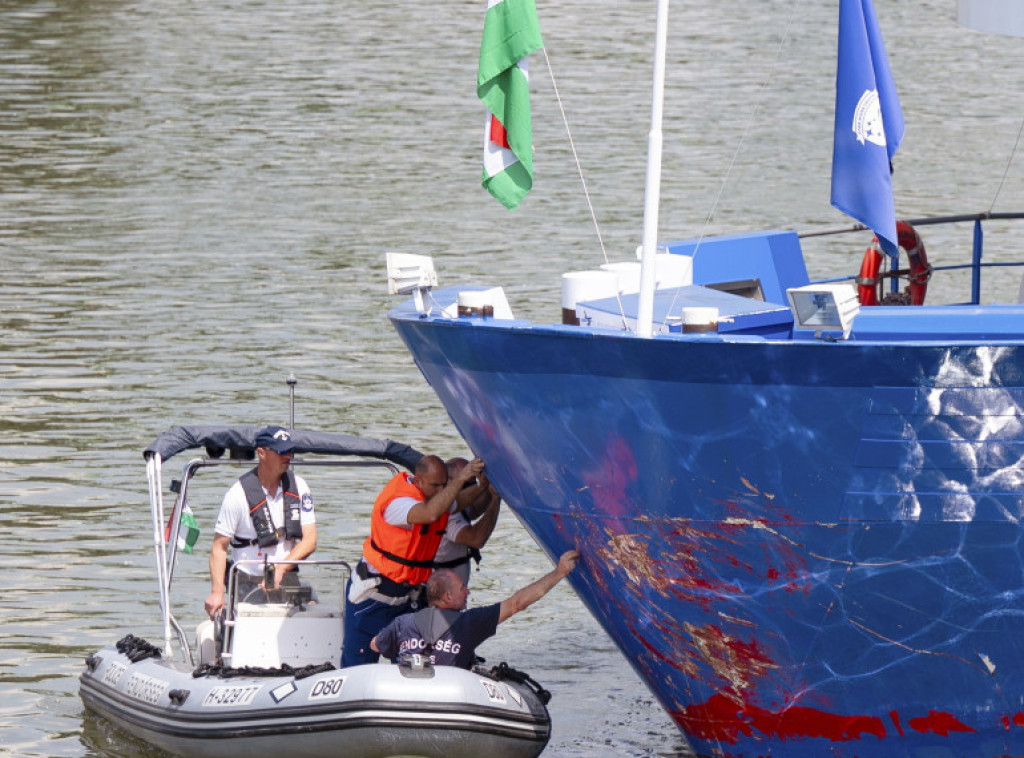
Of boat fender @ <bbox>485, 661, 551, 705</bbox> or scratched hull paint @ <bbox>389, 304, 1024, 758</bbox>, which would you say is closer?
scratched hull paint @ <bbox>389, 304, 1024, 758</bbox>

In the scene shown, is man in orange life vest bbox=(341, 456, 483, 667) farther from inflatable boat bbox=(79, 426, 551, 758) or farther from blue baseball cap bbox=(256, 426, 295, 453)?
blue baseball cap bbox=(256, 426, 295, 453)

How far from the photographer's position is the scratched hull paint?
8781mm

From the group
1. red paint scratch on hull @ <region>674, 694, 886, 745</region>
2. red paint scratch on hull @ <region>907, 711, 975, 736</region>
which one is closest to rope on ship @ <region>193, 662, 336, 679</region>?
red paint scratch on hull @ <region>674, 694, 886, 745</region>

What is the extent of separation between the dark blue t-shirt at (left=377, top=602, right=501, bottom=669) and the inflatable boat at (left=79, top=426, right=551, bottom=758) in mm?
171

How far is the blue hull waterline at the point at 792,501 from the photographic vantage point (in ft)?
28.8

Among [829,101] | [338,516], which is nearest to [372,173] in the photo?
[829,101]

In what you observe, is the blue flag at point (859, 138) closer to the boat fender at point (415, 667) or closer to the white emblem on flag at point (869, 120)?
the white emblem on flag at point (869, 120)

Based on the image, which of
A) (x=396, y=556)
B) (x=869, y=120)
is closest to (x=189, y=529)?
(x=396, y=556)

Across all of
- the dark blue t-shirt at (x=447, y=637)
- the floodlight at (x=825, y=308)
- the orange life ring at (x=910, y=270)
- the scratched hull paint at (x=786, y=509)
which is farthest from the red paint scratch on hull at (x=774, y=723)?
the orange life ring at (x=910, y=270)

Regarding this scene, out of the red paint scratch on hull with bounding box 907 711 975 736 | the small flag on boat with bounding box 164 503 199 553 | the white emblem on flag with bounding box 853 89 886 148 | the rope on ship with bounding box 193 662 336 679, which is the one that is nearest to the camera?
the white emblem on flag with bounding box 853 89 886 148

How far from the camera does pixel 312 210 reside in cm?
2841

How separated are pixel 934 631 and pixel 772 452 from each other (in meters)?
1.30

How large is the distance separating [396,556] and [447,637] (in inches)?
23.3

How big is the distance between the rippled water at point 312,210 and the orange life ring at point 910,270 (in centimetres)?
301
